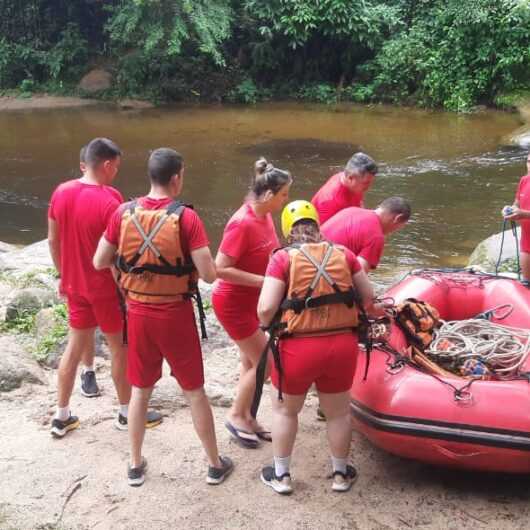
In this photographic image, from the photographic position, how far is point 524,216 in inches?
182

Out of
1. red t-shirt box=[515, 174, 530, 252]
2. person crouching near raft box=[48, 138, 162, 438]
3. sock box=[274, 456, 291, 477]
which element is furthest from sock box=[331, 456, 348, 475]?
red t-shirt box=[515, 174, 530, 252]

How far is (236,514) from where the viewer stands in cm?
295

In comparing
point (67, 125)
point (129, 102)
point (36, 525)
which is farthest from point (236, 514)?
point (129, 102)

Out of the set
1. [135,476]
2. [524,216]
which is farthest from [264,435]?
[524,216]

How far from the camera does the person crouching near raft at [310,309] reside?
9.04 ft

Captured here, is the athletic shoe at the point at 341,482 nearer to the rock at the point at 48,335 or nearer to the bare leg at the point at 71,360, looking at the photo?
the bare leg at the point at 71,360

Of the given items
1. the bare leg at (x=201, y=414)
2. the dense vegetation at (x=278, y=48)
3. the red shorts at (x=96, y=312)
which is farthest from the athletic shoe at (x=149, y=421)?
the dense vegetation at (x=278, y=48)

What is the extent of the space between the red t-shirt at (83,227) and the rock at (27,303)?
189cm

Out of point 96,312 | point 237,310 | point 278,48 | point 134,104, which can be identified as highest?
point 278,48

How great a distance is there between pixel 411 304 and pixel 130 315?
69.4 inches

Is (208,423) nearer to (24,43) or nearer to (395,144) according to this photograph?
(395,144)

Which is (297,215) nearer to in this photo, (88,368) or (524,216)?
(88,368)

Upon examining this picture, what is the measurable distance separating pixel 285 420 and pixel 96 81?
16709mm

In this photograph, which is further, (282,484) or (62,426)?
(62,426)
